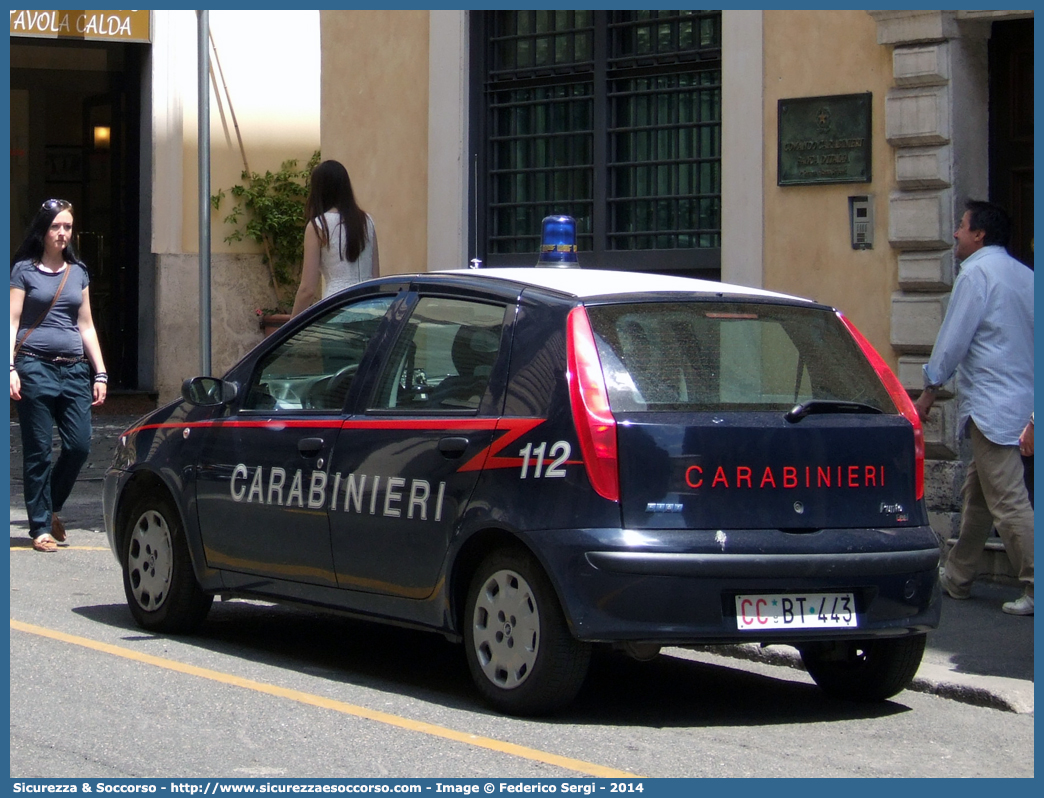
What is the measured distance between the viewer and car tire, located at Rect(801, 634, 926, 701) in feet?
21.1

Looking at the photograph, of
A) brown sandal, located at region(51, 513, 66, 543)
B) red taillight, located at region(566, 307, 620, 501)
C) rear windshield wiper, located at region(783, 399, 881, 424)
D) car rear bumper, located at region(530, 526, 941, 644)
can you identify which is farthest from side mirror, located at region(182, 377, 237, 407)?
brown sandal, located at region(51, 513, 66, 543)

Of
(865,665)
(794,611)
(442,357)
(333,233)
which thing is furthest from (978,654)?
(333,233)

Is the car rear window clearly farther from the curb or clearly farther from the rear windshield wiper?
the curb

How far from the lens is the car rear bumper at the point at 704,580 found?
5.72 metres

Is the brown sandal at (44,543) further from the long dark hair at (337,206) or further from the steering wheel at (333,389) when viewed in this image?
the steering wheel at (333,389)

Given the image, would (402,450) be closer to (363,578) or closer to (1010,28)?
(363,578)

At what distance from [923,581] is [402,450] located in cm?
196

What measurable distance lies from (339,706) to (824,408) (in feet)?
6.65

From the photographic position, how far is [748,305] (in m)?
6.32

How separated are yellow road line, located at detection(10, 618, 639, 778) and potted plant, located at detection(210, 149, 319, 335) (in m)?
13.7

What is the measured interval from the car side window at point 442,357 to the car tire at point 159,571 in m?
1.39

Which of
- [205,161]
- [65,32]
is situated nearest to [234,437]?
[205,161]

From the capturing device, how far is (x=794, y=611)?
5.92m

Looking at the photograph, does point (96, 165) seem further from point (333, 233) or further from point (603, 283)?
point (603, 283)
